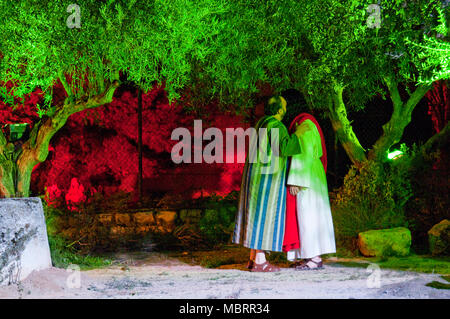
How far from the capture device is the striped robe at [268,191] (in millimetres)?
6152

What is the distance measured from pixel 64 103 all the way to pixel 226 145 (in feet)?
13.6

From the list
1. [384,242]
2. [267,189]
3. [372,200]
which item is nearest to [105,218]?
[267,189]

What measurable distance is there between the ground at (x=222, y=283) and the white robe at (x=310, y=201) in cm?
27

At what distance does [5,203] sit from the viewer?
5484mm

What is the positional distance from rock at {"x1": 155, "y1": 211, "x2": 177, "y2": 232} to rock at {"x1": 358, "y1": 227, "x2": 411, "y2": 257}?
3111 millimetres

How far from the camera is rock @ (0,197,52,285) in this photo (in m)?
5.26

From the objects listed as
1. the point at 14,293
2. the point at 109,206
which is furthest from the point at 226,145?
the point at 14,293

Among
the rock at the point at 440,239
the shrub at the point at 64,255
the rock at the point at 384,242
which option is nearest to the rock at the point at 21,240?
the shrub at the point at 64,255

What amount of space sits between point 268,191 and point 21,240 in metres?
2.61

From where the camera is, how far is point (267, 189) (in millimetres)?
6227

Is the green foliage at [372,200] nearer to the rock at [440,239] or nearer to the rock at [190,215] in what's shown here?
the rock at [440,239]

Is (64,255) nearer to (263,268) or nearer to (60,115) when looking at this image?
(60,115)

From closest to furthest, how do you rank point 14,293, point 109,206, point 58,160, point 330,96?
1. point 14,293
2. point 330,96
3. point 109,206
4. point 58,160

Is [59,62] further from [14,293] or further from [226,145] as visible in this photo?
[226,145]
